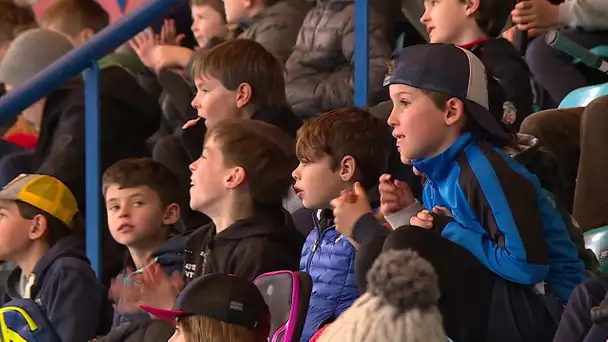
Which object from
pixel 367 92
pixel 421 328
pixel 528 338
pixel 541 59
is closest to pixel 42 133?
pixel 367 92

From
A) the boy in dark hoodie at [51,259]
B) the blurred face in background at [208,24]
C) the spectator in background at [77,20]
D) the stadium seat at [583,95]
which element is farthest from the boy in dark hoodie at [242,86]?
the spectator in background at [77,20]

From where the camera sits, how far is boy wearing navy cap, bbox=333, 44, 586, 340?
2912mm

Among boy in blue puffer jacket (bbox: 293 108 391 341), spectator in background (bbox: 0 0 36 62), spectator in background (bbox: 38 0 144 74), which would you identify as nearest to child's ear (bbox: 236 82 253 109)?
boy in blue puffer jacket (bbox: 293 108 391 341)

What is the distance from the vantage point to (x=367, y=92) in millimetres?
4199

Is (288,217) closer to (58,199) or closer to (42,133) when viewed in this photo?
(58,199)

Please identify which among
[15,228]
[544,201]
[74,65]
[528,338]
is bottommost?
[528,338]

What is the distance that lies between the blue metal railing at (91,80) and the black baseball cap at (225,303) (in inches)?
63.9

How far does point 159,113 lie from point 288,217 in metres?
1.58

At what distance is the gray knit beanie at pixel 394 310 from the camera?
79.2 inches

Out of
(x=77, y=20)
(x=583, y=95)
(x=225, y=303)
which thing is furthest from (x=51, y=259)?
(x=77, y=20)

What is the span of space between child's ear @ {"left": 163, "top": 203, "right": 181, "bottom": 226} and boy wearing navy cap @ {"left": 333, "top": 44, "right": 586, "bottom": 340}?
106 centimetres

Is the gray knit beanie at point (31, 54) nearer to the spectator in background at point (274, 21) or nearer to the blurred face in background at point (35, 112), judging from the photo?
the blurred face in background at point (35, 112)

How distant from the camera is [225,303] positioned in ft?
9.73

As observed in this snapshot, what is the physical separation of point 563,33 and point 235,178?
141 centimetres
